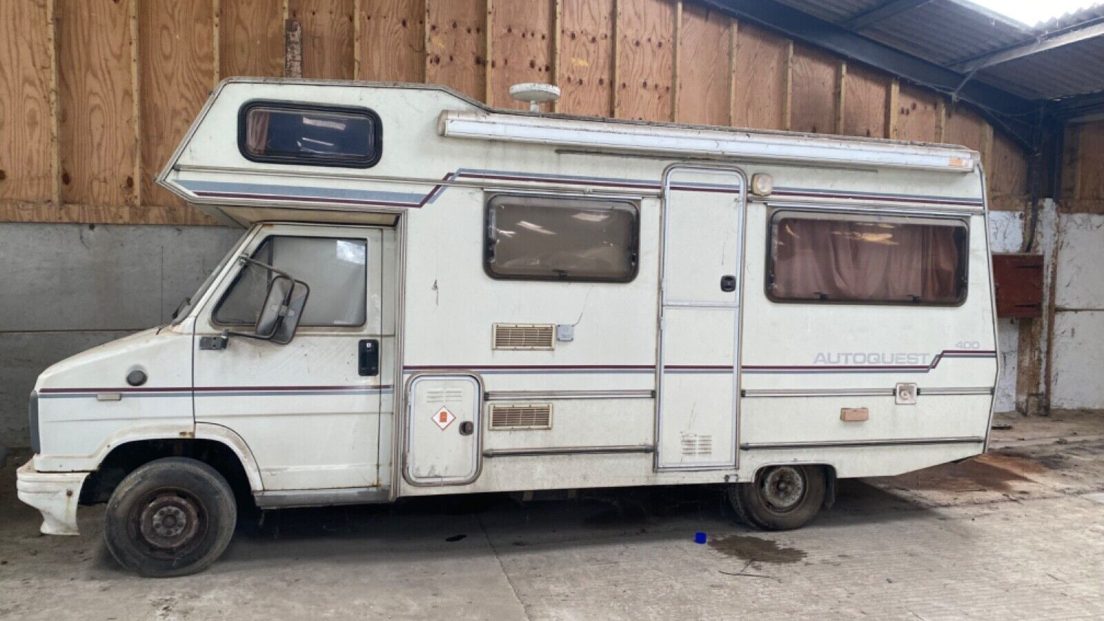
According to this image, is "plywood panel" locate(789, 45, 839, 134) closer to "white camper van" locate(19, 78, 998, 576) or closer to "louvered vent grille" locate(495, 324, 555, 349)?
"white camper van" locate(19, 78, 998, 576)

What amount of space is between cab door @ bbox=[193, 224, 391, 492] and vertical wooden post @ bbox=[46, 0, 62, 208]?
3.92 meters

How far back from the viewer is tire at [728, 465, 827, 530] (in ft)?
19.4

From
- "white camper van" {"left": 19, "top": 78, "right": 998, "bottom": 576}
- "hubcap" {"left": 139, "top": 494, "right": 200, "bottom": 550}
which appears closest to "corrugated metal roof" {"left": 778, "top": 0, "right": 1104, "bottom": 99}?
"white camper van" {"left": 19, "top": 78, "right": 998, "bottom": 576}

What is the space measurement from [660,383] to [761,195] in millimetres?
1531

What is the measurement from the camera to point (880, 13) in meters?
9.09

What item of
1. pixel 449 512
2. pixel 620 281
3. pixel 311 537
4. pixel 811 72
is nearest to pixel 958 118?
pixel 811 72

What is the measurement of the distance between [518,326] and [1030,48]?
732 centimetres

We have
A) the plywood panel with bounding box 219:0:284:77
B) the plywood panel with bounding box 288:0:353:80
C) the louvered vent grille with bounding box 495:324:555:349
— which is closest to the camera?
the louvered vent grille with bounding box 495:324:555:349

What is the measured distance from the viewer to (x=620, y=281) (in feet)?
17.8

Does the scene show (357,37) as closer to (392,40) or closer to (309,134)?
(392,40)

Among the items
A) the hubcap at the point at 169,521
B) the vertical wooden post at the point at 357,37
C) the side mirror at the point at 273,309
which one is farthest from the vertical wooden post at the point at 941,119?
the hubcap at the point at 169,521

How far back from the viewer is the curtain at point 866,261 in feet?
18.8

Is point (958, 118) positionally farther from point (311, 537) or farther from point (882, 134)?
point (311, 537)

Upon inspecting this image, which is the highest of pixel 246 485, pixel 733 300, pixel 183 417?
pixel 733 300
